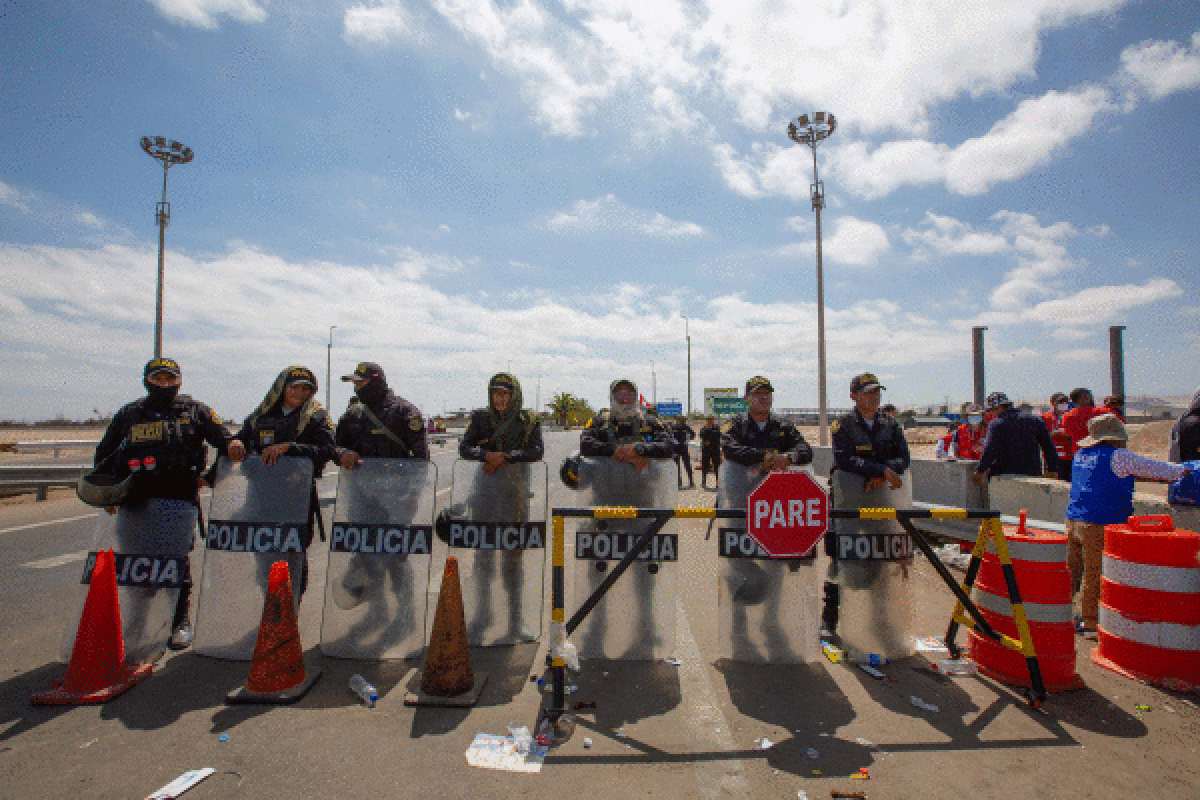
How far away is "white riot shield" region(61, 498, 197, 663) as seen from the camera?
14.3 ft

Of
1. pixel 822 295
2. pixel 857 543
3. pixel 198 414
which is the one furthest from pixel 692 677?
pixel 822 295

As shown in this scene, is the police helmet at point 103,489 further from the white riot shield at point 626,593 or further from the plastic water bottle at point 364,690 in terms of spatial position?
the white riot shield at point 626,593

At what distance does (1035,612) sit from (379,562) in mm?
4758

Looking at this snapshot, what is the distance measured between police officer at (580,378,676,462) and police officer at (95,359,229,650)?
9.81 feet

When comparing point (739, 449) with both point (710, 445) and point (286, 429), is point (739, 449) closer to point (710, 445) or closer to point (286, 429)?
point (286, 429)

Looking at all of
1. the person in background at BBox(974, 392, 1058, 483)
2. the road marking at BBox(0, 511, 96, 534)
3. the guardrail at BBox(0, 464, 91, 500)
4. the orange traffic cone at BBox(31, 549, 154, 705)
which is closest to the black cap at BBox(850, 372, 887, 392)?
the person in background at BBox(974, 392, 1058, 483)

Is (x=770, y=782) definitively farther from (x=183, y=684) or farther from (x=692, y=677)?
(x=183, y=684)

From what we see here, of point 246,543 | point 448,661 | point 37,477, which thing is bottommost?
point 448,661

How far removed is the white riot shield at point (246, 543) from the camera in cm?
450

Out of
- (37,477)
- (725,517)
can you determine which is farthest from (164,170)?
(725,517)

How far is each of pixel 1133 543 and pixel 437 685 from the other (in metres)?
4.89

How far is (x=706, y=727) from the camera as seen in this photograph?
351 cm

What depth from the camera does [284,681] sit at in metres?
3.84

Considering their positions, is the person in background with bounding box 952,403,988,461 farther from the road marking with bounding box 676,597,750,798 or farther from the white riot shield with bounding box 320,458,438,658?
the white riot shield with bounding box 320,458,438,658
